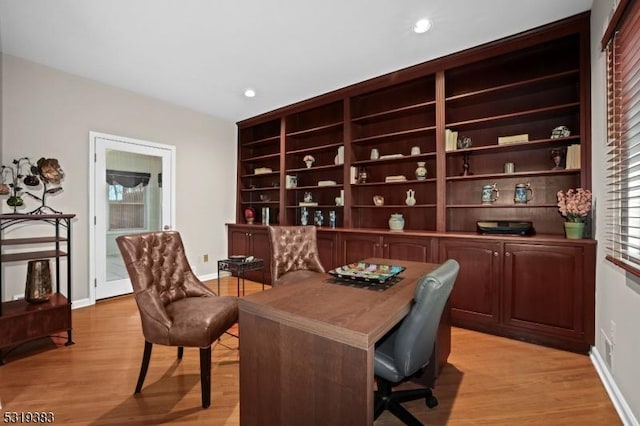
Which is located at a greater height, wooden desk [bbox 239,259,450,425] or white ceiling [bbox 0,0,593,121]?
white ceiling [bbox 0,0,593,121]

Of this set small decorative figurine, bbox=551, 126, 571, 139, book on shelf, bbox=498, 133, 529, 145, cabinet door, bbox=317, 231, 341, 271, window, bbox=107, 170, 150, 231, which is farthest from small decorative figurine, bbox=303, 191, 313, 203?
small decorative figurine, bbox=551, 126, 571, 139

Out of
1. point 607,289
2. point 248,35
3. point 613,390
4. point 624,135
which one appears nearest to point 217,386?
point 613,390

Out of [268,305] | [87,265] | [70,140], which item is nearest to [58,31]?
[70,140]

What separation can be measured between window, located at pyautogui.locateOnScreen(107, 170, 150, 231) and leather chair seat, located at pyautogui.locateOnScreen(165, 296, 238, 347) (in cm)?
238

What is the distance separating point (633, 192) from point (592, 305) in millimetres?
1055

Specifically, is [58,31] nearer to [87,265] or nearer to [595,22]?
[87,265]

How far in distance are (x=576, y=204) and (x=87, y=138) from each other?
194 inches

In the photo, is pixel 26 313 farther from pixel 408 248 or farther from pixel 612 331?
pixel 612 331

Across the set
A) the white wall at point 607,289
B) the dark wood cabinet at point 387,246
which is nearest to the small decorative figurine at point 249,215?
the dark wood cabinet at point 387,246

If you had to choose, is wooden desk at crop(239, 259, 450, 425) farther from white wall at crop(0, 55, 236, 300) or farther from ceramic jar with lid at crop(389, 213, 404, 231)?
white wall at crop(0, 55, 236, 300)

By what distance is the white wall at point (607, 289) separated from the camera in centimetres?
157

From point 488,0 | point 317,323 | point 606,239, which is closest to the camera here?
point 317,323

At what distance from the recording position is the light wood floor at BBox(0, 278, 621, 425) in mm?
1644

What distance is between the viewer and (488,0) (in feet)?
7.20
